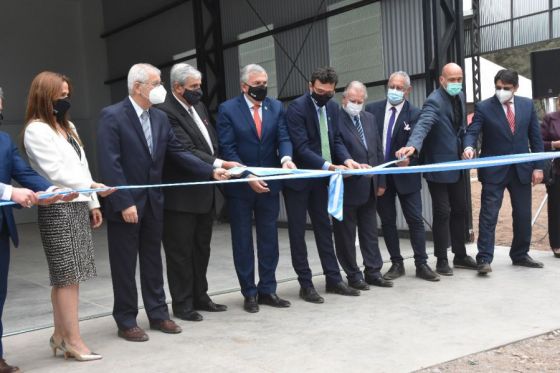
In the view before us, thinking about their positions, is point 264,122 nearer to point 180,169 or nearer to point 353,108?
point 180,169

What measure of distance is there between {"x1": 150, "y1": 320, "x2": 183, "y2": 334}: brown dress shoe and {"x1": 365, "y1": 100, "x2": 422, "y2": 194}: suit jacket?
7.32 ft

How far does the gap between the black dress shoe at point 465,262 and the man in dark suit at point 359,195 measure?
933 millimetres

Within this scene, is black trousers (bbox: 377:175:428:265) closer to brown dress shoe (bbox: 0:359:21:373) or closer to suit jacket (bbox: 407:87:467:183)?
suit jacket (bbox: 407:87:467:183)

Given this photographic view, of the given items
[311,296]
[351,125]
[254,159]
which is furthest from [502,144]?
[254,159]

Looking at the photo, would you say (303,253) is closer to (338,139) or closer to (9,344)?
(338,139)

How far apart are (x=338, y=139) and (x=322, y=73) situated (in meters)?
0.55

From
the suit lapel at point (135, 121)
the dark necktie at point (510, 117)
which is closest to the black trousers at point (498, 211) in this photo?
the dark necktie at point (510, 117)

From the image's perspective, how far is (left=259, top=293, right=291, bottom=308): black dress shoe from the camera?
4738mm

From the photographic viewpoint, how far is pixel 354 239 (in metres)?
5.18

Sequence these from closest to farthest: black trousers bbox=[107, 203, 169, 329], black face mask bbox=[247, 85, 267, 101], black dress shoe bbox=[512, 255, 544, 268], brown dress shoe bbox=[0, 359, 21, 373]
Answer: brown dress shoe bbox=[0, 359, 21, 373] → black trousers bbox=[107, 203, 169, 329] → black face mask bbox=[247, 85, 267, 101] → black dress shoe bbox=[512, 255, 544, 268]

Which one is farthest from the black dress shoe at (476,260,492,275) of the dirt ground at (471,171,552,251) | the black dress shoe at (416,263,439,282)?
the dirt ground at (471,171,552,251)

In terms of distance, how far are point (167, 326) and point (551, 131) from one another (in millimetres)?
3958

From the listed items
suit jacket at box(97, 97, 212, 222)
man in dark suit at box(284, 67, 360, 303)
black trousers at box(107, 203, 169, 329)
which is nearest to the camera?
suit jacket at box(97, 97, 212, 222)

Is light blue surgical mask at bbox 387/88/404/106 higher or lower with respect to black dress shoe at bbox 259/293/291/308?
higher
